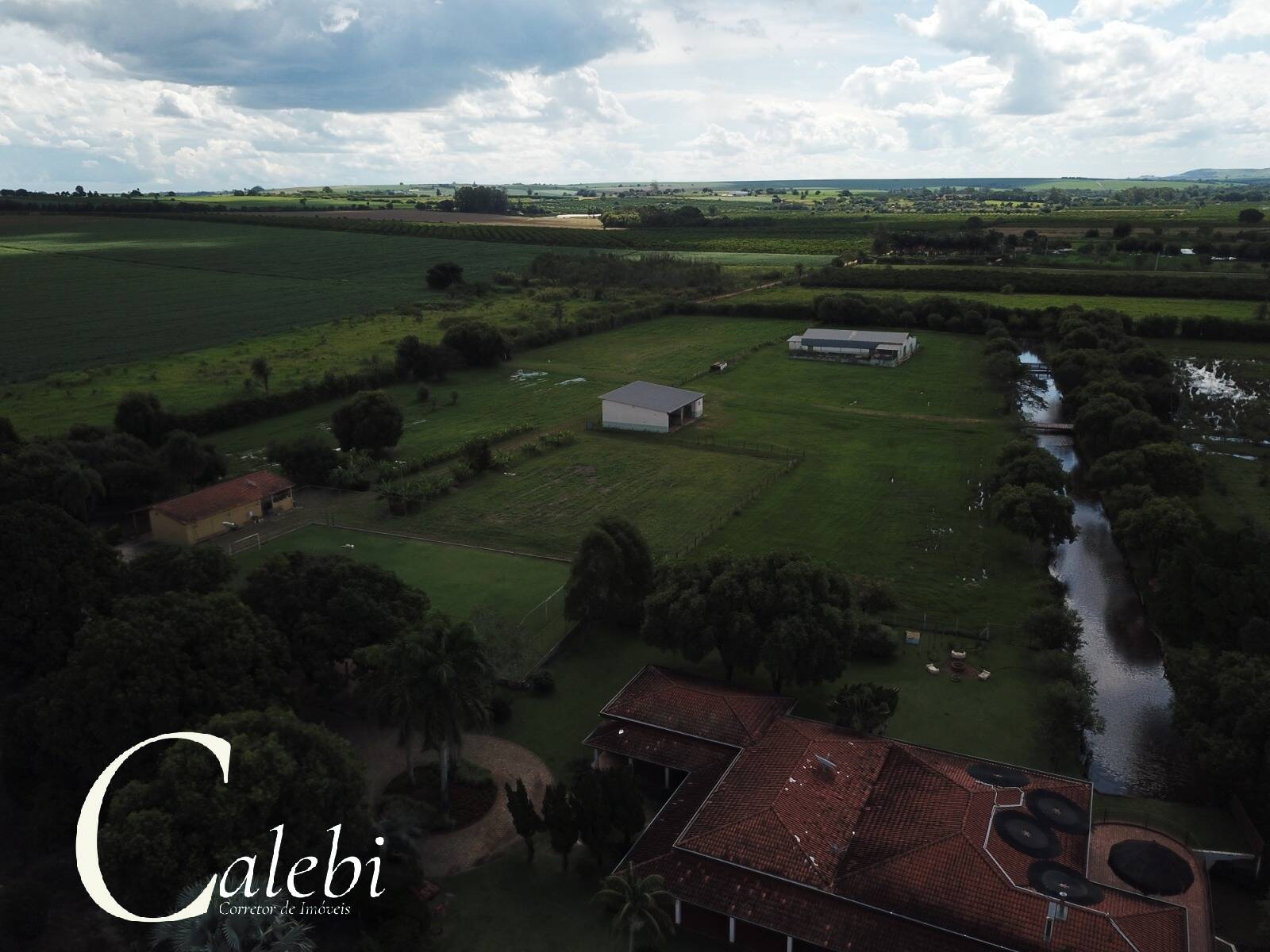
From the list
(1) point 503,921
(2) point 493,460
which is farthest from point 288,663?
(2) point 493,460

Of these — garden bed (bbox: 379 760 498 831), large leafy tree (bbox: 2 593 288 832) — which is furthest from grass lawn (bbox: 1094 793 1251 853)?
large leafy tree (bbox: 2 593 288 832)

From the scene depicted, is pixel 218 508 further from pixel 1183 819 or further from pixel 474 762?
pixel 1183 819

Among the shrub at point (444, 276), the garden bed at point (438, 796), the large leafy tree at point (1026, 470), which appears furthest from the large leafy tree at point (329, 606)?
the shrub at point (444, 276)

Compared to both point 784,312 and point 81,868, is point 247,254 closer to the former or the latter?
point 784,312

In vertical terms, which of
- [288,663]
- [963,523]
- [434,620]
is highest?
[434,620]

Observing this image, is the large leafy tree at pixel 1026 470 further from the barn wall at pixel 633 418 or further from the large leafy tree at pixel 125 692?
the large leafy tree at pixel 125 692

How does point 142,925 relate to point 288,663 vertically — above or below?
below

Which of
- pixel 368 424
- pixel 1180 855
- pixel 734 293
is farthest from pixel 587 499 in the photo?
pixel 734 293
